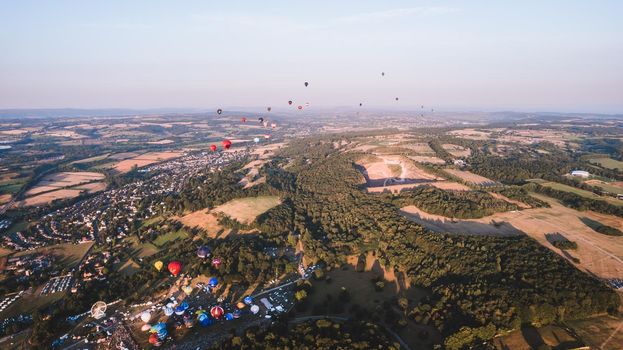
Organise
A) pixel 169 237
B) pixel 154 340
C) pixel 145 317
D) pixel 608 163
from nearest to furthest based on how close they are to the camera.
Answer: pixel 154 340, pixel 145 317, pixel 169 237, pixel 608 163

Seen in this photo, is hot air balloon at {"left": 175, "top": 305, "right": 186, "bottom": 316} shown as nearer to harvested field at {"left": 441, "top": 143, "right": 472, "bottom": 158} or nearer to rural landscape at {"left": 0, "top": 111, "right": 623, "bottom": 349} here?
rural landscape at {"left": 0, "top": 111, "right": 623, "bottom": 349}

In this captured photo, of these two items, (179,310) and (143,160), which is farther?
(143,160)

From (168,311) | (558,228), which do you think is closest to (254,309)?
(168,311)

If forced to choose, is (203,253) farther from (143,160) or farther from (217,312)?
(143,160)

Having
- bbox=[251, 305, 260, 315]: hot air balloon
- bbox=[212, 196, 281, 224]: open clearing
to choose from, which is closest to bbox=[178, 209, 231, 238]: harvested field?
bbox=[212, 196, 281, 224]: open clearing

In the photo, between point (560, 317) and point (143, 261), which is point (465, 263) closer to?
point (560, 317)

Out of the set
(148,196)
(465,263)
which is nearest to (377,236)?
(465,263)

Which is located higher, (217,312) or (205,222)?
(217,312)
